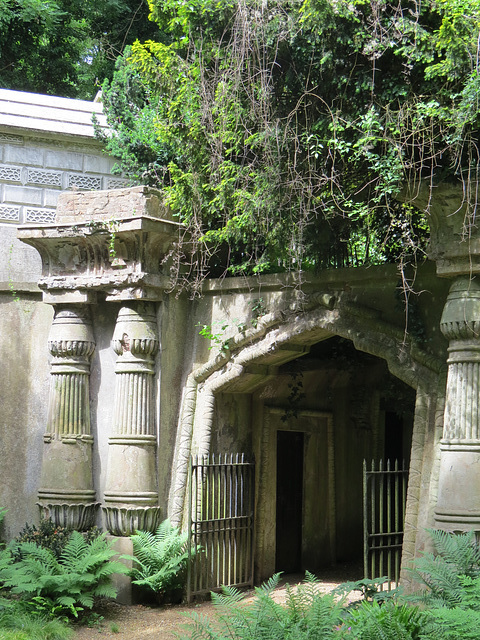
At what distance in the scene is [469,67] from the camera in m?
7.28

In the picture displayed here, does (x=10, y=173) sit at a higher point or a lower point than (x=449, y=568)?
higher

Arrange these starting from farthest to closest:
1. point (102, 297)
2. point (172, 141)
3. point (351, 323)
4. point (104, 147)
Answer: point (104, 147), point (102, 297), point (172, 141), point (351, 323)

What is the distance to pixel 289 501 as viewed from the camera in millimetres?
12359

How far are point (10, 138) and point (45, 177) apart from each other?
0.65m

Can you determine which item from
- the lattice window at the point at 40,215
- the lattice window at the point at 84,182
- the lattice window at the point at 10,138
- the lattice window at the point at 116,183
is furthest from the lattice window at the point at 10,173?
the lattice window at the point at 116,183

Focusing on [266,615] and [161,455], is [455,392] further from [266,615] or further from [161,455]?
[161,455]

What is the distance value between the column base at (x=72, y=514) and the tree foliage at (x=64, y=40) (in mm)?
9333

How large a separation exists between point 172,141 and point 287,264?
75.0 inches

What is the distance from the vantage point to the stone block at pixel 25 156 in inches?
451

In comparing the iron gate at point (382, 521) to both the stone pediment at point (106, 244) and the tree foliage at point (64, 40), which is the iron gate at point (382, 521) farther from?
the tree foliage at point (64, 40)

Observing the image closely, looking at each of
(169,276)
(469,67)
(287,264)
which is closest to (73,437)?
(169,276)

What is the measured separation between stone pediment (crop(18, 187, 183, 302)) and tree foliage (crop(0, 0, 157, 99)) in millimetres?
6880

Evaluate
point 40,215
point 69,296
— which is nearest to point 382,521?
point 69,296

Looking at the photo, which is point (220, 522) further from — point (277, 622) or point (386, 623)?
point (386, 623)
